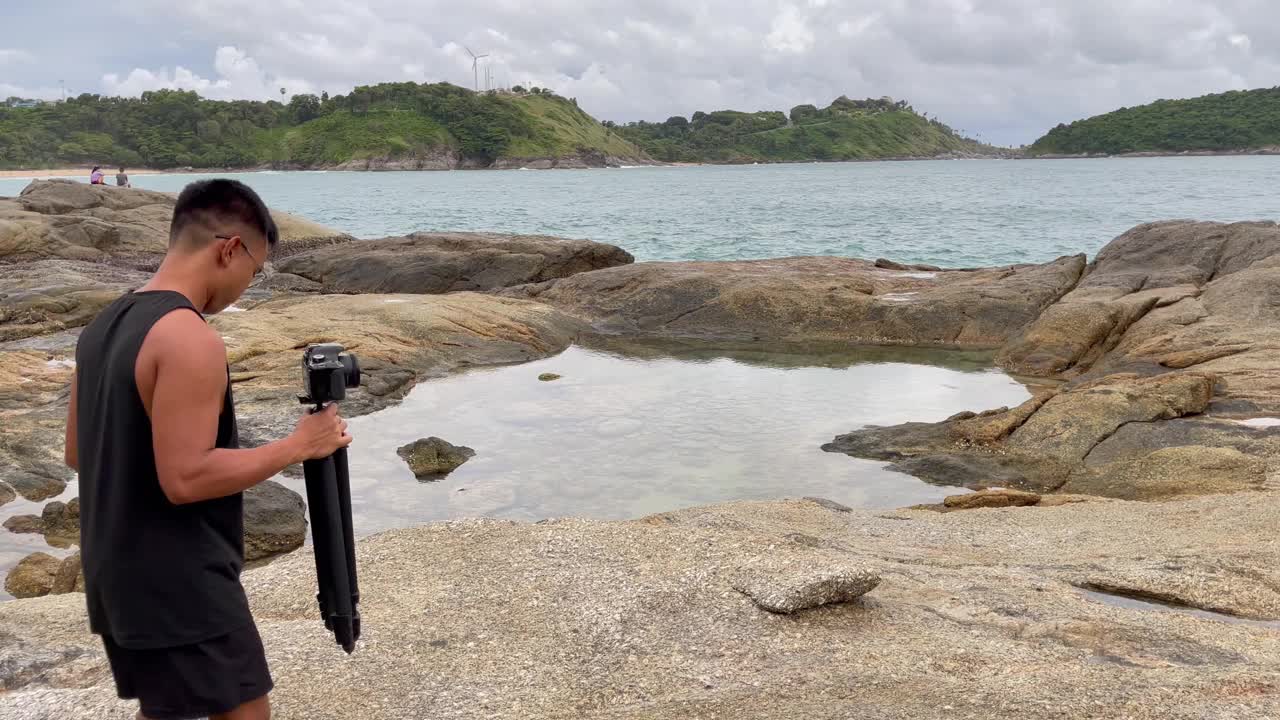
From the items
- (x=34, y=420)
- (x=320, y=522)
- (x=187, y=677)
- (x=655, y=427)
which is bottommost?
(x=655, y=427)

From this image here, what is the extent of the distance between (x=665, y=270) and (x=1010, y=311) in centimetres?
699

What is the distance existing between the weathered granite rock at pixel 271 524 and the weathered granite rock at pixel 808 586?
14.8ft

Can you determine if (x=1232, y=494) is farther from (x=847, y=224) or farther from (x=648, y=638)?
(x=847, y=224)

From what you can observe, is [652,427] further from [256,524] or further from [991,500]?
[256,524]

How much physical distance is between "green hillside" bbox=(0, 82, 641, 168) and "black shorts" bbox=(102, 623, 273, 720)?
158 m

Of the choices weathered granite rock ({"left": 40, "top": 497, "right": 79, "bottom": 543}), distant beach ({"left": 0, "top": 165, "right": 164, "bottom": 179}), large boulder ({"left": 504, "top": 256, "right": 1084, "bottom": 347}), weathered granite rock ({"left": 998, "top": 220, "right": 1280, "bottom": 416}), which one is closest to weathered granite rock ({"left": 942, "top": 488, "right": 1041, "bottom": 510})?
weathered granite rock ({"left": 998, "top": 220, "right": 1280, "bottom": 416})

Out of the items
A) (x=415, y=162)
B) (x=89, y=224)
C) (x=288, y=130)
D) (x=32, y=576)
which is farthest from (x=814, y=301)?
(x=288, y=130)

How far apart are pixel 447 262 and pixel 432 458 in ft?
44.2

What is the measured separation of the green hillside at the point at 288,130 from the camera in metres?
143

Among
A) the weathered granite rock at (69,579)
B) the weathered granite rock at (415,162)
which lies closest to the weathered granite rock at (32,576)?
the weathered granite rock at (69,579)

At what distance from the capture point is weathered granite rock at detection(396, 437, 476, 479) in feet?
33.5

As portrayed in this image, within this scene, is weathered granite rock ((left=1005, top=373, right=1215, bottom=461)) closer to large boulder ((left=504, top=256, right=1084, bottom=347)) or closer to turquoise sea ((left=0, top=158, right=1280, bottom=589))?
turquoise sea ((left=0, top=158, right=1280, bottom=589))

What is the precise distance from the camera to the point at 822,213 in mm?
63781

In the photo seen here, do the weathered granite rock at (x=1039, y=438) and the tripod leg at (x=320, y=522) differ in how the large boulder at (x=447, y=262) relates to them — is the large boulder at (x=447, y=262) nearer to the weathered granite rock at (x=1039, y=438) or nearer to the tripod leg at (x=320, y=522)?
the weathered granite rock at (x=1039, y=438)
